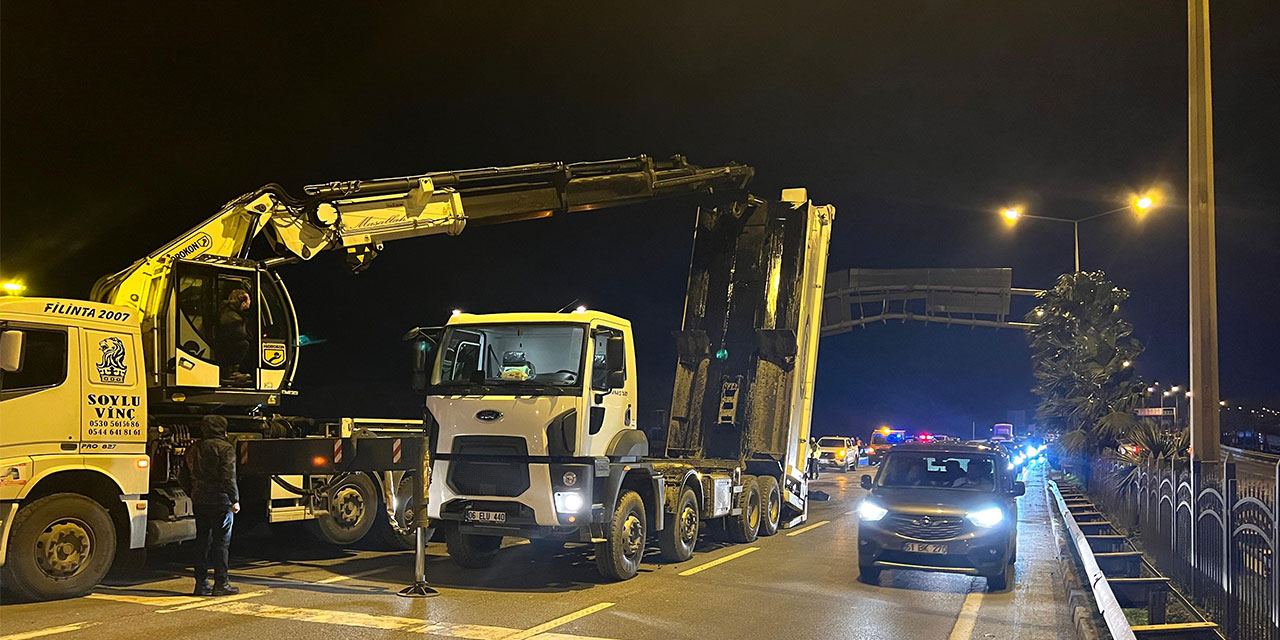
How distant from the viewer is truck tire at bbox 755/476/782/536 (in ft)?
52.1

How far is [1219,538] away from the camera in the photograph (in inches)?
344

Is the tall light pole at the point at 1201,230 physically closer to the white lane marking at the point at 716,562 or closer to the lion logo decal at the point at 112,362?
the white lane marking at the point at 716,562

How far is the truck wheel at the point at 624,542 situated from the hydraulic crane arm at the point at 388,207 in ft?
16.2

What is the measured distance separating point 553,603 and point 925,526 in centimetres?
404

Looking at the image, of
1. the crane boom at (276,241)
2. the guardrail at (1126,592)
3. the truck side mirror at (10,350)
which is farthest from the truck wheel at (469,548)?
the guardrail at (1126,592)

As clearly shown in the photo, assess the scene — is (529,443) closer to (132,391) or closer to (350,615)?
(350,615)

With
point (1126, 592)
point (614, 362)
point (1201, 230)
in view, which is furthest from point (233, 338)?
point (1201, 230)

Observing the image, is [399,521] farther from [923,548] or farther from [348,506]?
[923,548]

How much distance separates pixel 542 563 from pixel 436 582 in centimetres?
195

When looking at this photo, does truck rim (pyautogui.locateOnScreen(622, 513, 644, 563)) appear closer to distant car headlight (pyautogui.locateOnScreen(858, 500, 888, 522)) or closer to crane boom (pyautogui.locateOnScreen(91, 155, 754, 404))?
distant car headlight (pyautogui.locateOnScreen(858, 500, 888, 522))

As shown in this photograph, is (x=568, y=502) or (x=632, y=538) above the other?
(x=568, y=502)

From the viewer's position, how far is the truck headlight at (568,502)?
10797 mm

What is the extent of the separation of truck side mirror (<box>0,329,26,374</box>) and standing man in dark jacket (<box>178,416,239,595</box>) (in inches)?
68.1

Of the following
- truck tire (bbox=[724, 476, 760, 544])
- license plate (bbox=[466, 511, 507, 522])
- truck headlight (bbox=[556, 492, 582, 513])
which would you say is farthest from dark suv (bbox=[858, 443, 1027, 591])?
license plate (bbox=[466, 511, 507, 522])
